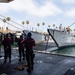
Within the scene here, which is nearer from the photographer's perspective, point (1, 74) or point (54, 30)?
point (1, 74)

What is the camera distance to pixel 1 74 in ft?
26.8

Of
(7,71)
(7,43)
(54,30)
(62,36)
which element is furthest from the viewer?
(62,36)

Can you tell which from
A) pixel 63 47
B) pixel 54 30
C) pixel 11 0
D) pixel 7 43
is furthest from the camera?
pixel 63 47

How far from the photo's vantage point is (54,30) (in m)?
26.8

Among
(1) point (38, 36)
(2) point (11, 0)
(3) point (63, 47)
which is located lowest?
(3) point (63, 47)

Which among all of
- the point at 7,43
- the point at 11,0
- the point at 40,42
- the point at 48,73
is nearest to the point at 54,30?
the point at 40,42

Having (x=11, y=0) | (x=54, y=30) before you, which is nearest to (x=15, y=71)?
(x=11, y=0)

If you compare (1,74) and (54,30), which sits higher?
(54,30)

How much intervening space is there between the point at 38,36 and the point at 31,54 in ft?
79.6

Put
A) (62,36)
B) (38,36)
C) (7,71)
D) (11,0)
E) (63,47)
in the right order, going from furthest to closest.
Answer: (38,36) < (63,47) < (62,36) < (11,0) < (7,71)

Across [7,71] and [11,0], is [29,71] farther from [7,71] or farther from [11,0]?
[11,0]

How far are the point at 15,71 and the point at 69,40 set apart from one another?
23614 millimetres

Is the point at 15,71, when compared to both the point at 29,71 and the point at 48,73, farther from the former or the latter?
the point at 48,73

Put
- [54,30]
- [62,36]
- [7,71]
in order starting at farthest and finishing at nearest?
[62,36] < [54,30] < [7,71]
